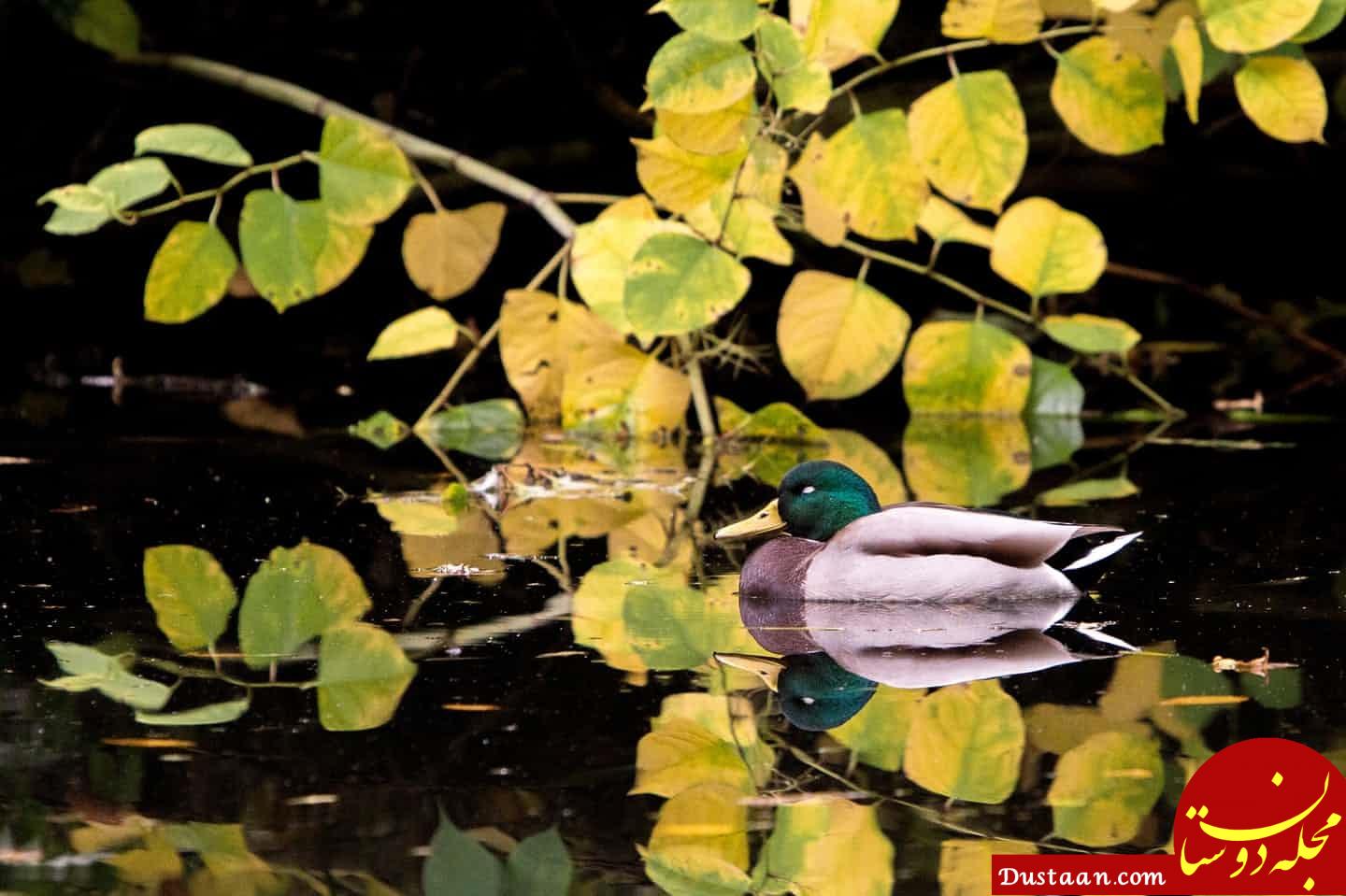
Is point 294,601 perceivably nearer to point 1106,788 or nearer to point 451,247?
point 1106,788

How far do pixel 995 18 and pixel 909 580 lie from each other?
5.42 feet

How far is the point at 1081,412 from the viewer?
661 cm

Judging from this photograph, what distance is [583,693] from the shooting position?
2.75 metres

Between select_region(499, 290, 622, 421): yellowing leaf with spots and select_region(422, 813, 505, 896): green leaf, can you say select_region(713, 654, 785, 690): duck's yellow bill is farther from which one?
select_region(499, 290, 622, 421): yellowing leaf with spots

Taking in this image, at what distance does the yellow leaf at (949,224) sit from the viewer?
5453 millimetres

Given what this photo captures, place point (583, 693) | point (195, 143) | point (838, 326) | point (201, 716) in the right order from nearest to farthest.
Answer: point (201, 716)
point (583, 693)
point (195, 143)
point (838, 326)

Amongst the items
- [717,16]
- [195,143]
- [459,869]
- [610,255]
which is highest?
[717,16]

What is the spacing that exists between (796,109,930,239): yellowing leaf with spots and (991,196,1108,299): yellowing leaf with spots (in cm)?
84

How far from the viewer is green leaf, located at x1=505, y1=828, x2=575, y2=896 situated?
201cm

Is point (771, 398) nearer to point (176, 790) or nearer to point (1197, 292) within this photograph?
point (1197, 292)

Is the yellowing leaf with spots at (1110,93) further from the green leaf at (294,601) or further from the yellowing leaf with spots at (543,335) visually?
the green leaf at (294,601)

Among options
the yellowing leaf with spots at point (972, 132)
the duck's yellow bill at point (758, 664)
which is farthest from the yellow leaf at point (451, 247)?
the duck's yellow bill at point (758, 664)

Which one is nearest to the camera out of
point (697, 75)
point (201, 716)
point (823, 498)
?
point (201, 716)

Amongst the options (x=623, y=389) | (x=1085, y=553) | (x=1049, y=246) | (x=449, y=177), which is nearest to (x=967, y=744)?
(x=1085, y=553)
